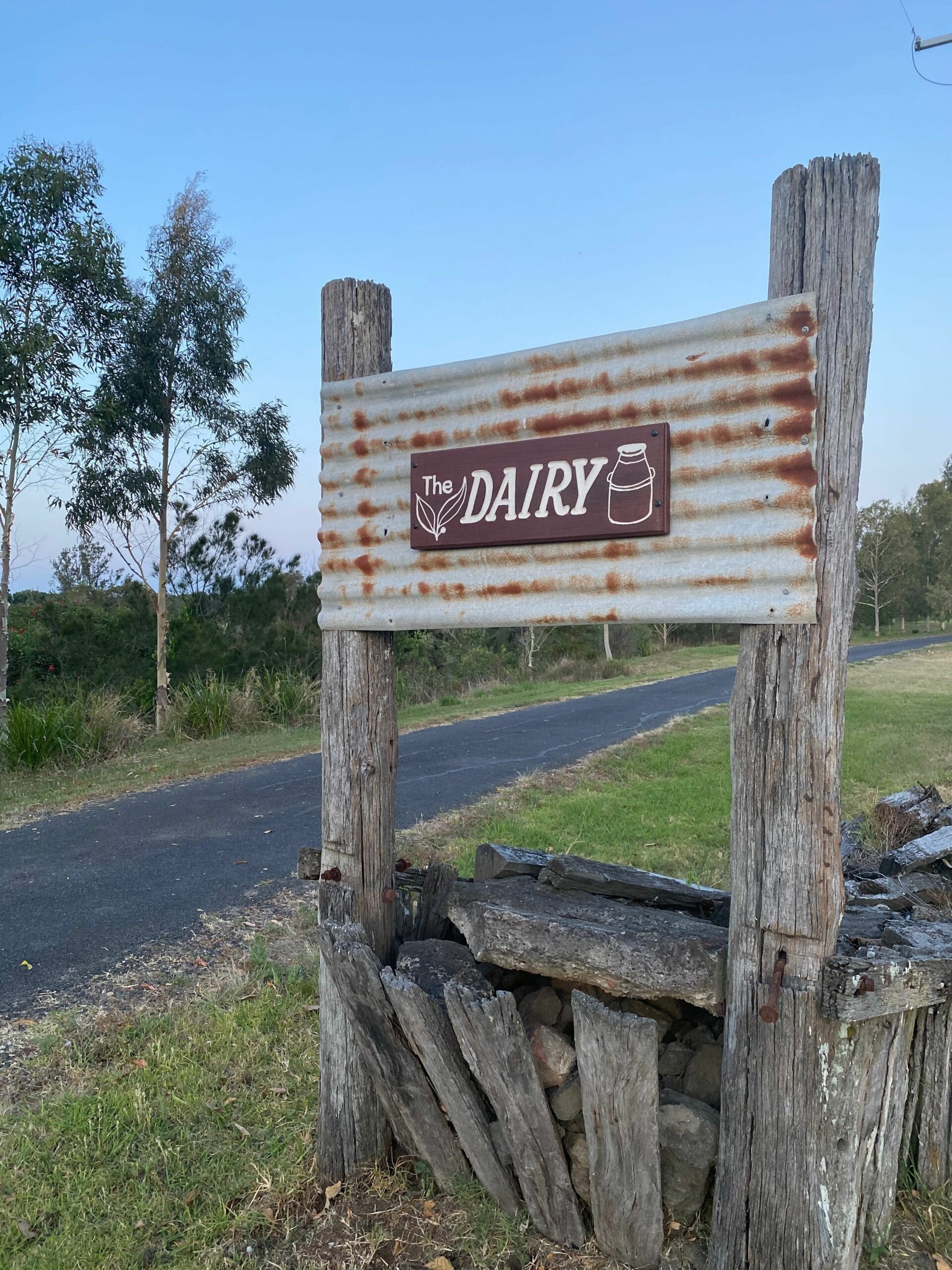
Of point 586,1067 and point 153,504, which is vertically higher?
point 153,504

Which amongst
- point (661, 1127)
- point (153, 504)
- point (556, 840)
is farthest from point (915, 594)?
point (661, 1127)

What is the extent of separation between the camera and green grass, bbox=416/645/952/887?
663 centimetres

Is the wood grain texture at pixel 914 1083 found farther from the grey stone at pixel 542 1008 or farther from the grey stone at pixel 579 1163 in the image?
the grey stone at pixel 542 1008

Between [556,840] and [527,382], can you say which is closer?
[527,382]

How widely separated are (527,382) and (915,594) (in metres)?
66.7

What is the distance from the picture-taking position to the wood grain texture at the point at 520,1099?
246 cm

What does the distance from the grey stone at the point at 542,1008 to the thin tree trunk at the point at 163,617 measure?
449 inches

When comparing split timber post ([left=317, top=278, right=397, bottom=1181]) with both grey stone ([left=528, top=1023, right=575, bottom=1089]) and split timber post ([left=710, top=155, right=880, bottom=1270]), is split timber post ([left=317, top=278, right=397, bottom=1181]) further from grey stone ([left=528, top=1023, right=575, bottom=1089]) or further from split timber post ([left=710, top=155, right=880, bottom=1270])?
split timber post ([left=710, top=155, right=880, bottom=1270])

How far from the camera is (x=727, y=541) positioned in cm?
223

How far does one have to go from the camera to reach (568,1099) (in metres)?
2.57

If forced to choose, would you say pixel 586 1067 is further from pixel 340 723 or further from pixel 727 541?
pixel 727 541

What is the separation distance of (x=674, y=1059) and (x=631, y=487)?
5.82 feet

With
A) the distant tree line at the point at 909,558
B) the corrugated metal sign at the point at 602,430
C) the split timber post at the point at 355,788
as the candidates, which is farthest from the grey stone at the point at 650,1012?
the distant tree line at the point at 909,558

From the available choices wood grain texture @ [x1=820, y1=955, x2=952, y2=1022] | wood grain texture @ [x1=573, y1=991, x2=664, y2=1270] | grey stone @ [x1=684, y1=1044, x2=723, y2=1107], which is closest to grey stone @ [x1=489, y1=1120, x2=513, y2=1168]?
wood grain texture @ [x1=573, y1=991, x2=664, y2=1270]
